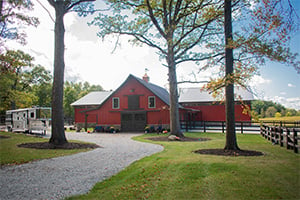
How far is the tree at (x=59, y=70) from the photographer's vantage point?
1260 cm

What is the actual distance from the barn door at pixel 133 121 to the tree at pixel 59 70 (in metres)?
14.5

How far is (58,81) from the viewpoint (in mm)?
12906

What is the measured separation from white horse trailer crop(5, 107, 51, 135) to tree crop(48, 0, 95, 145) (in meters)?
10.3

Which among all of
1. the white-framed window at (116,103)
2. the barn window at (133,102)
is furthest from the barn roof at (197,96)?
the white-framed window at (116,103)

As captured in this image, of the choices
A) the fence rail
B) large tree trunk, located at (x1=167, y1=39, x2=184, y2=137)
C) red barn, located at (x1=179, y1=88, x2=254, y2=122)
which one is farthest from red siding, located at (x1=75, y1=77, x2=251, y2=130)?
the fence rail

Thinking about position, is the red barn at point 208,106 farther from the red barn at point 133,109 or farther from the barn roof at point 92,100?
the barn roof at point 92,100

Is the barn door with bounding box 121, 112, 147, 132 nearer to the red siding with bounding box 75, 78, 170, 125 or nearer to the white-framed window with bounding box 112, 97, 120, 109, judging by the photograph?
the red siding with bounding box 75, 78, 170, 125

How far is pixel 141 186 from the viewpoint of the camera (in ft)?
16.6

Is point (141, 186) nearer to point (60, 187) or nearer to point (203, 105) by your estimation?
point (60, 187)

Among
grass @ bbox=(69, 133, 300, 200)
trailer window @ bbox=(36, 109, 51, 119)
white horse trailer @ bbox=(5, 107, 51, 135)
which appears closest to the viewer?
grass @ bbox=(69, 133, 300, 200)

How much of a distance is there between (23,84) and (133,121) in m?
24.5

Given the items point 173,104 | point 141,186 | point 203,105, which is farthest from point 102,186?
point 203,105

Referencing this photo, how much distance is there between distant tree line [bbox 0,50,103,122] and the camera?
13.6 metres

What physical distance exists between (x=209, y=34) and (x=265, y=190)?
14.8m
